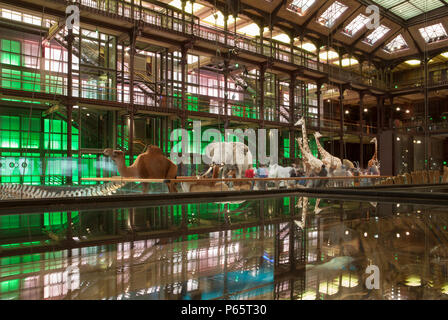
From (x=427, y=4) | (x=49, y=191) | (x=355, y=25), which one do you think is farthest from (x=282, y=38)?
(x=49, y=191)

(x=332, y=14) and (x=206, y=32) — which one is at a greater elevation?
(x=332, y=14)

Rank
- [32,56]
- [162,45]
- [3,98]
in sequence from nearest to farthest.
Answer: [3,98], [32,56], [162,45]

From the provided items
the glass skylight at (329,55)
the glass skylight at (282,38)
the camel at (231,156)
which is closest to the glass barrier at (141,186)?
the camel at (231,156)

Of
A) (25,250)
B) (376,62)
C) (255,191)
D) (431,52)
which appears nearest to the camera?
(25,250)

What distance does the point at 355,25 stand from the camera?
23.9m

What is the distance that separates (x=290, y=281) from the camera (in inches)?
62.4

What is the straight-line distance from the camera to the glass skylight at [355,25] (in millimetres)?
23203

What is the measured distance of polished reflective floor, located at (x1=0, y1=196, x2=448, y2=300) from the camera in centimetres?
148

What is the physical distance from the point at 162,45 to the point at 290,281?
16732mm

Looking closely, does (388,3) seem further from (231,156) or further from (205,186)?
(205,186)

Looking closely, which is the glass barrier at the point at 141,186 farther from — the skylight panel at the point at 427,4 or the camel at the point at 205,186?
the skylight panel at the point at 427,4

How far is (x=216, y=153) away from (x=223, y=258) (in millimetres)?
8308

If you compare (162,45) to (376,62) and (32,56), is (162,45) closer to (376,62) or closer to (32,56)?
(32,56)

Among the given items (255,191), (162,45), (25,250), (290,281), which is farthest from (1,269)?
(162,45)
